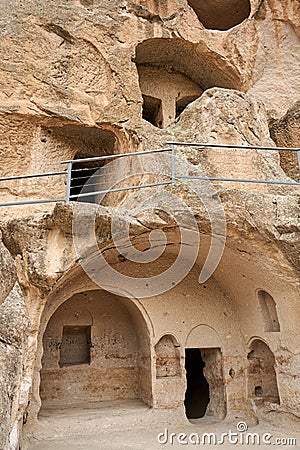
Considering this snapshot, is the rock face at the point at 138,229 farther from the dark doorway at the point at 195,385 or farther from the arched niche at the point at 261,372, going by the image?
the dark doorway at the point at 195,385

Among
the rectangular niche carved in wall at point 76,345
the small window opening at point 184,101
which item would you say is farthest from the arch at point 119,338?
the small window opening at point 184,101

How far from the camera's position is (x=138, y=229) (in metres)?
5.58

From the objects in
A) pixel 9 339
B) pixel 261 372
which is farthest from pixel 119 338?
pixel 9 339

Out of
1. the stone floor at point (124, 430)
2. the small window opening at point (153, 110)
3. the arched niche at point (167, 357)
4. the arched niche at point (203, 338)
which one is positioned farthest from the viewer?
the small window opening at point (153, 110)

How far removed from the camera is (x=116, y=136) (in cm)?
784

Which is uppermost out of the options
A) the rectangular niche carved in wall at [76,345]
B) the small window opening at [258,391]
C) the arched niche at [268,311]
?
the arched niche at [268,311]

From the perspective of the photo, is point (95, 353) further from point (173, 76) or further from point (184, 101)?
point (173, 76)

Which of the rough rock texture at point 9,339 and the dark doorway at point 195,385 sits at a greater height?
the rough rock texture at point 9,339

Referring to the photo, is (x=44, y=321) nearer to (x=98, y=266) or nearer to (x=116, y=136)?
(x=98, y=266)

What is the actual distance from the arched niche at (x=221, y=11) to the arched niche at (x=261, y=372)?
373 inches

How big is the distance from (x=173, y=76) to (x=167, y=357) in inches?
294

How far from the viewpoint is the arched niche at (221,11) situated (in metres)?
11.4

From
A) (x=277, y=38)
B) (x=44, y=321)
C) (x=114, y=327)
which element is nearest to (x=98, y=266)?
(x=44, y=321)

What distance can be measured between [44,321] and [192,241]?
2.83 metres
